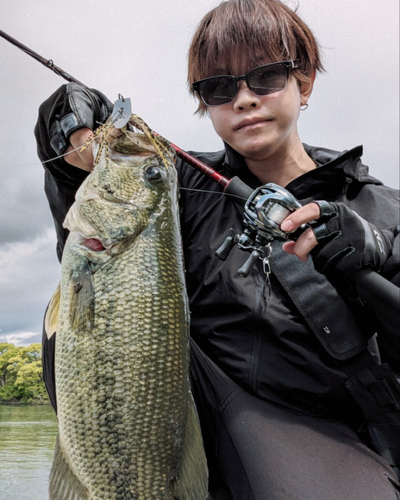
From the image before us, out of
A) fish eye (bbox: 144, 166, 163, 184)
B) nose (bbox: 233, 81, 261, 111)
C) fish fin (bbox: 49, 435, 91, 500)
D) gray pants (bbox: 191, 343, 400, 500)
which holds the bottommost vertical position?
gray pants (bbox: 191, 343, 400, 500)

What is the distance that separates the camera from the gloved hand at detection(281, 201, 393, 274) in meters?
2.42

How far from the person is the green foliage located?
16139 millimetres

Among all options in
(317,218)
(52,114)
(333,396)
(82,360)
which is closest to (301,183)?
(317,218)

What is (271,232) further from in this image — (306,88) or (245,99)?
(306,88)

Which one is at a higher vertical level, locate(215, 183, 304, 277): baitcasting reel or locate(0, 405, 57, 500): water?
locate(215, 183, 304, 277): baitcasting reel

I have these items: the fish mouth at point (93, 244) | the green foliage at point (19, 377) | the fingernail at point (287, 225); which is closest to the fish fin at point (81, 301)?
the fish mouth at point (93, 244)

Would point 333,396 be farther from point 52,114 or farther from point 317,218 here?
point 52,114

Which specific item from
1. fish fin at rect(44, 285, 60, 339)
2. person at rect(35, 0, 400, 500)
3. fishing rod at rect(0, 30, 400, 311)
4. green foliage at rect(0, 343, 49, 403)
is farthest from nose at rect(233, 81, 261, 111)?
green foliage at rect(0, 343, 49, 403)

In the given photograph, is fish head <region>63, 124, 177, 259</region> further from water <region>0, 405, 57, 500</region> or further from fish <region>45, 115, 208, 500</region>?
water <region>0, 405, 57, 500</region>

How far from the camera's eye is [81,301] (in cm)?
220

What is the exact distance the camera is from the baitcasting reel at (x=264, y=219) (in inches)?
97.7

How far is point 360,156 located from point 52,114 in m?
2.16

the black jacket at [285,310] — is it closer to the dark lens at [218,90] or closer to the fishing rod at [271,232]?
the fishing rod at [271,232]

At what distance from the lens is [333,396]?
2820 millimetres
